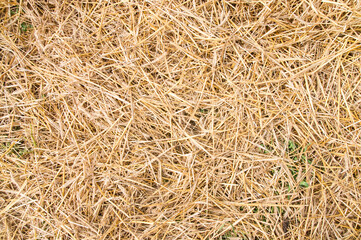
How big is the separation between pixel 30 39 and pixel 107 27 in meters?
0.50

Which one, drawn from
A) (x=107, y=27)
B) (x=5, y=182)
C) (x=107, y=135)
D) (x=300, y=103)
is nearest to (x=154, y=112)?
(x=107, y=135)

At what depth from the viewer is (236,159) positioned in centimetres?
150

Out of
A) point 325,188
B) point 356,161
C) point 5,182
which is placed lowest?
point 5,182

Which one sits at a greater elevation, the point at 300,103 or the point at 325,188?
the point at 300,103

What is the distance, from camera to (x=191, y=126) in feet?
5.22

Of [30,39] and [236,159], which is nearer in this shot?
[236,159]

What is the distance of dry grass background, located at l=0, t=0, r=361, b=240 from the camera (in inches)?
58.5

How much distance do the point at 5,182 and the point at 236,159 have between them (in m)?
1.37

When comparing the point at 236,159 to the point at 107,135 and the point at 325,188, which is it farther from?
the point at 107,135

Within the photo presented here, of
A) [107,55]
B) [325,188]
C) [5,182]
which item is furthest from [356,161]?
[5,182]

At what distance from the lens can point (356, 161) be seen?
1471 millimetres

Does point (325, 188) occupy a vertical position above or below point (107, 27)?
below

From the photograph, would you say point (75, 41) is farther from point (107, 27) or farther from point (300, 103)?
point (300, 103)

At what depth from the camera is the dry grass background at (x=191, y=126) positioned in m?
1.49
